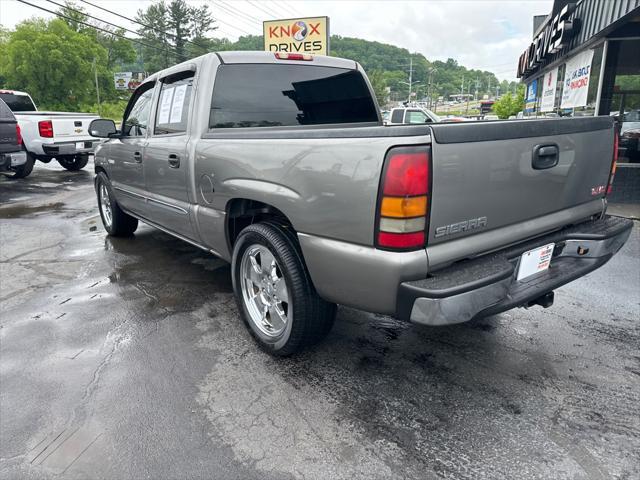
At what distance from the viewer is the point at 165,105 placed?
4.11 meters

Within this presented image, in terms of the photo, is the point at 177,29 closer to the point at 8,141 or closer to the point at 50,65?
the point at 50,65

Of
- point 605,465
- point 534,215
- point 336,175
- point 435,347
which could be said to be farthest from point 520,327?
point 336,175

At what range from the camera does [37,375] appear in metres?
2.85

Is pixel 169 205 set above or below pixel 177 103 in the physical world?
below

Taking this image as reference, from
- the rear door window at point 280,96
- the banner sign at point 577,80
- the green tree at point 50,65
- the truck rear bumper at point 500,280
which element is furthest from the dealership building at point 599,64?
the green tree at point 50,65

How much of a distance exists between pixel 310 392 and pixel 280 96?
2317mm

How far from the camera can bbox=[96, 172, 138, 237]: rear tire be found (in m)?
5.59

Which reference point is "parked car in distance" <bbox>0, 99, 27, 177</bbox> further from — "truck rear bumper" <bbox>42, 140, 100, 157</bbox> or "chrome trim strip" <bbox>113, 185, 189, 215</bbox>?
"chrome trim strip" <bbox>113, 185, 189, 215</bbox>

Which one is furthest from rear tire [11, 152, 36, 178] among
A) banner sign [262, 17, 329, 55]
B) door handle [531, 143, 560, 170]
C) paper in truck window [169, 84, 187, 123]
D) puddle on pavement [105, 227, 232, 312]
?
door handle [531, 143, 560, 170]

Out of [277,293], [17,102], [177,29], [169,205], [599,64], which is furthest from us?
[177,29]

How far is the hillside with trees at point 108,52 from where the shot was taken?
42031 mm

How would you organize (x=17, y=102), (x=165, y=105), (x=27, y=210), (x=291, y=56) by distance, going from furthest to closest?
(x=17, y=102) → (x=27, y=210) → (x=165, y=105) → (x=291, y=56)

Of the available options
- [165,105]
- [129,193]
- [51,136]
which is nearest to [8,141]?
[51,136]

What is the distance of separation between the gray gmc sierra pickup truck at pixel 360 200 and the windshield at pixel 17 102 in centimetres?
1179
